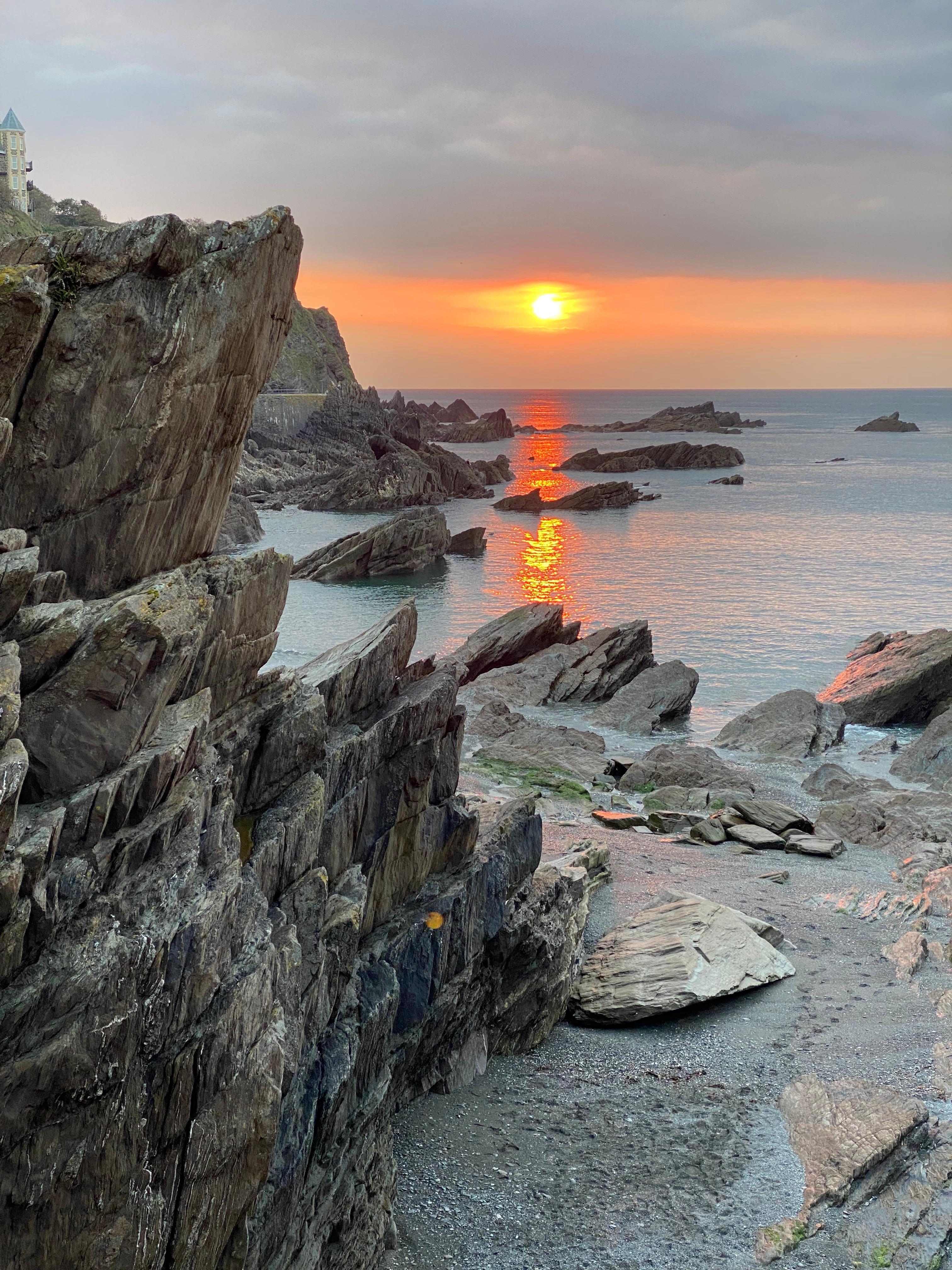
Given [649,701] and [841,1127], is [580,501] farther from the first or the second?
[841,1127]

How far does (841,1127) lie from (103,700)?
11178 millimetres

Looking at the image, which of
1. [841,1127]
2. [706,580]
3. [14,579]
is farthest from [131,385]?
[706,580]

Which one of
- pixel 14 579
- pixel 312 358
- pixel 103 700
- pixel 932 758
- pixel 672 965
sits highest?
pixel 312 358

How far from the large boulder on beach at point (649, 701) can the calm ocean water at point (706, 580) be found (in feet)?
4.20

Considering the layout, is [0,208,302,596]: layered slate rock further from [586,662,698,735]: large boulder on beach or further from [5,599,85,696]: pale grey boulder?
[586,662,698,735]: large boulder on beach

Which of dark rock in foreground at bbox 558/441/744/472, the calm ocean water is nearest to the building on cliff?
the calm ocean water

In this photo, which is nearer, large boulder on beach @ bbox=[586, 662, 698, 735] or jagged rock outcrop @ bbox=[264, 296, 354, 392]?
large boulder on beach @ bbox=[586, 662, 698, 735]

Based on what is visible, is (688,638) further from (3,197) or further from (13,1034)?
(3,197)

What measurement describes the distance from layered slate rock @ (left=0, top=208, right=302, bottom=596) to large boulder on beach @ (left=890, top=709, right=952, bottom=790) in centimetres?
2754

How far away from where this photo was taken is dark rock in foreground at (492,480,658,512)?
112875 millimetres

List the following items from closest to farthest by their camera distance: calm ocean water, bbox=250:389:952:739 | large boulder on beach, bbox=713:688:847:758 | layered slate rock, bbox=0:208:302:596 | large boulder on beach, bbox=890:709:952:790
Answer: layered slate rock, bbox=0:208:302:596
large boulder on beach, bbox=890:709:952:790
large boulder on beach, bbox=713:688:847:758
calm ocean water, bbox=250:389:952:739

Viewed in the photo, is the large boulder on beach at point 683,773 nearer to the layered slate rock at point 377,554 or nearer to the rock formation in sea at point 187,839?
the rock formation in sea at point 187,839

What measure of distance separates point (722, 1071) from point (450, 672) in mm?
7529

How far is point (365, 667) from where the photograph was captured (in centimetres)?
1534
